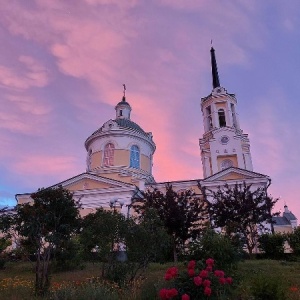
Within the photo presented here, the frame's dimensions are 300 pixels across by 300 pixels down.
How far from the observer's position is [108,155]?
3784cm

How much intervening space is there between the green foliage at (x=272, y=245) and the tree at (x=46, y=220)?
1401cm

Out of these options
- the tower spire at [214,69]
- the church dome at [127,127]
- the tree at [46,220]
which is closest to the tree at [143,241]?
the tree at [46,220]

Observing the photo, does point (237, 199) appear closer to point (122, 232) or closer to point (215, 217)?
point (215, 217)

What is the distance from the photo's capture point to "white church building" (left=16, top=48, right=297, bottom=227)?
102ft

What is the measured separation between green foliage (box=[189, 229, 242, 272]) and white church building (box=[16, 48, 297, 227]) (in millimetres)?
16103

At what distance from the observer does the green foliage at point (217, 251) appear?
42.2 ft

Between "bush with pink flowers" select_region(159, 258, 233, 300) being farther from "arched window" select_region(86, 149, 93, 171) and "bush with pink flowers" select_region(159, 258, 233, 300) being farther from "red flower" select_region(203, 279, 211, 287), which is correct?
"arched window" select_region(86, 149, 93, 171)

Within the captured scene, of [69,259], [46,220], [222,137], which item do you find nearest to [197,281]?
[46,220]

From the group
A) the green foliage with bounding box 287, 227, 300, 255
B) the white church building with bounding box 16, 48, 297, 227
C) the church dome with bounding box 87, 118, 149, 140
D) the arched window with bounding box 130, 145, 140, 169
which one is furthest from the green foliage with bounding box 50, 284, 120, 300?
the church dome with bounding box 87, 118, 149, 140

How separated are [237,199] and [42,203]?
14682 millimetres

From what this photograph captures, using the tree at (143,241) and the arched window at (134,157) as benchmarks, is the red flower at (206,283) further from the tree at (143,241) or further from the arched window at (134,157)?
the arched window at (134,157)

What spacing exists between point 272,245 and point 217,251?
11.4 m

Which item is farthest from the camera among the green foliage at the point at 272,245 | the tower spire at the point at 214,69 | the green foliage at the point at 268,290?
the tower spire at the point at 214,69

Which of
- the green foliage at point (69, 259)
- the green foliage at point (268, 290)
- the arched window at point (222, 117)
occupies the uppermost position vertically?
the arched window at point (222, 117)
